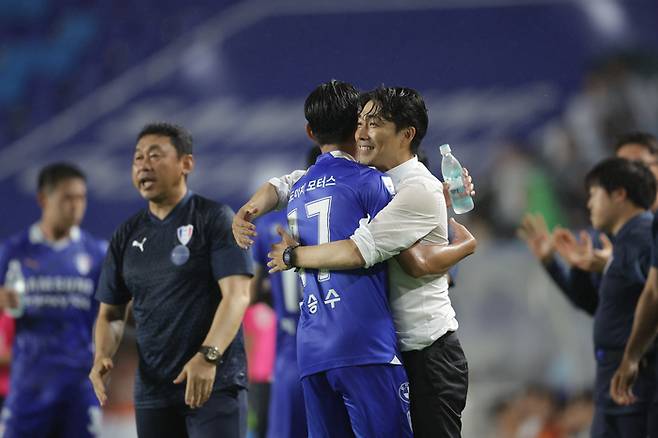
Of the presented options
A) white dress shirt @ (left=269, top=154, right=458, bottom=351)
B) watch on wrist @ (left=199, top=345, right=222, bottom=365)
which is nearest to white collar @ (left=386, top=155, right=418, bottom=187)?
white dress shirt @ (left=269, top=154, right=458, bottom=351)

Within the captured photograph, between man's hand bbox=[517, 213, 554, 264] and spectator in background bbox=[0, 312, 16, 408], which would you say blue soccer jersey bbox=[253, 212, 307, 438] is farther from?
spectator in background bbox=[0, 312, 16, 408]

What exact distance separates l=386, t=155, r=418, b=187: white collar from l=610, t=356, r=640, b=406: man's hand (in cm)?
193

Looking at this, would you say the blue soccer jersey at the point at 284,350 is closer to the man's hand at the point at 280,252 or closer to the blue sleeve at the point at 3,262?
the man's hand at the point at 280,252

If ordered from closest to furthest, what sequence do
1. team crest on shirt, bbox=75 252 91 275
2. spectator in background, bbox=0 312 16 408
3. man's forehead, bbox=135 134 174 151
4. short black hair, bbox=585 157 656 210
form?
man's forehead, bbox=135 134 174 151 → short black hair, bbox=585 157 656 210 → team crest on shirt, bbox=75 252 91 275 → spectator in background, bbox=0 312 16 408

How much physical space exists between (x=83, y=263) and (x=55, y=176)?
0.62 metres

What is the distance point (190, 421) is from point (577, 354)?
19.1 feet

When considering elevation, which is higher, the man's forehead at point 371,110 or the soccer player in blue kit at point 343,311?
the man's forehead at point 371,110

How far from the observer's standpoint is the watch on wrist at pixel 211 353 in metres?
4.21

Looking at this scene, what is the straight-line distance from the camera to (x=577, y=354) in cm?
939

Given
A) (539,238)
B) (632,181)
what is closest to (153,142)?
(539,238)

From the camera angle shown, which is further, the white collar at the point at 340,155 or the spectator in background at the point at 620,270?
the spectator in background at the point at 620,270

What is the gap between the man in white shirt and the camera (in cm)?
358

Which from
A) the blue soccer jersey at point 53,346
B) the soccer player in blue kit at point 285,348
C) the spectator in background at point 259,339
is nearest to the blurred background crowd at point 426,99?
the spectator in background at point 259,339

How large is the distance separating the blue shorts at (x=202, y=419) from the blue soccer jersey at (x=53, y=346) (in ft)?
5.46
